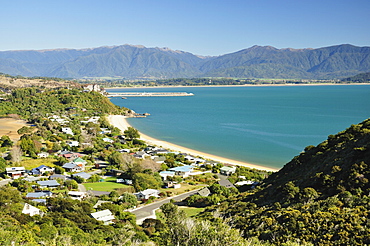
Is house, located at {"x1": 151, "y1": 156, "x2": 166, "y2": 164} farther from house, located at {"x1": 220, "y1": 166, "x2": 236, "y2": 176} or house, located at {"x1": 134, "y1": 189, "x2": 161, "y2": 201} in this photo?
house, located at {"x1": 134, "y1": 189, "x2": 161, "y2": 201}

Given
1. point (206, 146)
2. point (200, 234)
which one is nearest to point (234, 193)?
point (200, 234)

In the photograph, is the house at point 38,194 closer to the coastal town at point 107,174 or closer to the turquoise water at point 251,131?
the coastal town at point 107,174

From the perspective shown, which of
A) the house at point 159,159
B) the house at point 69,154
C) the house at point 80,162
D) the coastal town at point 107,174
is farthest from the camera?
the house at point 69,154

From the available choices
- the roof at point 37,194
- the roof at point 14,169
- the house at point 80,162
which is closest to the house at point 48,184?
the roof at point 37,194

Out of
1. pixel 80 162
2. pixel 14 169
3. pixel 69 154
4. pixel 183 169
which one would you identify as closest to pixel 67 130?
pixel 69 154

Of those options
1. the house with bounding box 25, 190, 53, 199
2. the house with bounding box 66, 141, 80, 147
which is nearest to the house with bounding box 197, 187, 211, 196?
the house with bounding box 25, 190, 53, 199

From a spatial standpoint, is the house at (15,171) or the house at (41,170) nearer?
the house at (15,171)
